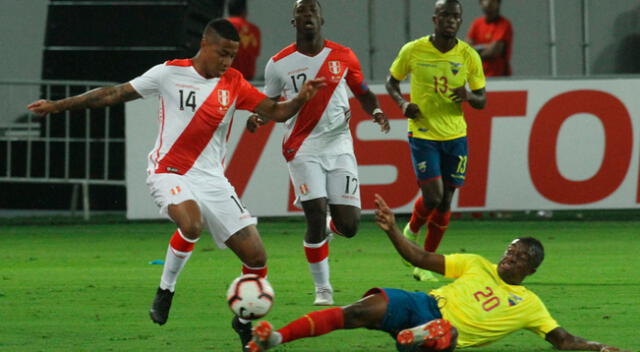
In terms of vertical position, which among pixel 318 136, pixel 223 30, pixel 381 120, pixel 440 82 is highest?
pixel 223 30

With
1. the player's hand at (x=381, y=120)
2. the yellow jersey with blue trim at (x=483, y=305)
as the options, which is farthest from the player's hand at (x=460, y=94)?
the yellow jersey with blue trim at (x=483, y=305)

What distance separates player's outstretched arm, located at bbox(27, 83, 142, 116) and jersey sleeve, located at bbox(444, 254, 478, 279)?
2.28 meters

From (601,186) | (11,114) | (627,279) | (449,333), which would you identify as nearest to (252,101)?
(449,333)

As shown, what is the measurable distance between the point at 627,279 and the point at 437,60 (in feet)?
7.77

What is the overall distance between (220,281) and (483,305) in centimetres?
408

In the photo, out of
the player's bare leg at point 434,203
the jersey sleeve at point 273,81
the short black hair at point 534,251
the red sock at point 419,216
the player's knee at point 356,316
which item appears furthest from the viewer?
the red sock at point 419,216

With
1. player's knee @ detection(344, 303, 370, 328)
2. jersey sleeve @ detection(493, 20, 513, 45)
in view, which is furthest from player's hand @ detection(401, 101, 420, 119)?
jersey sleeve @ detection(493, 20, 513, 45)

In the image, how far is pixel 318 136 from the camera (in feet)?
30.2

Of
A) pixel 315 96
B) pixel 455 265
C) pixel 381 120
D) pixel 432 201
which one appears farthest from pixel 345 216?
pixel 455 265

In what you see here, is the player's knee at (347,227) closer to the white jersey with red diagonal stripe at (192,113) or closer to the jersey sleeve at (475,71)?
the white jersey with red diagonal stripe at (192,113)

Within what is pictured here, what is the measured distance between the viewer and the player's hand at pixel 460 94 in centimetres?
1039

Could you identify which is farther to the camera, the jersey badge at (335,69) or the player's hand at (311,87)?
the jersey badge at (335,69)

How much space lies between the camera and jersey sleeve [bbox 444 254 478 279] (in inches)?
265

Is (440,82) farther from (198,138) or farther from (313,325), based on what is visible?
(313,325)
